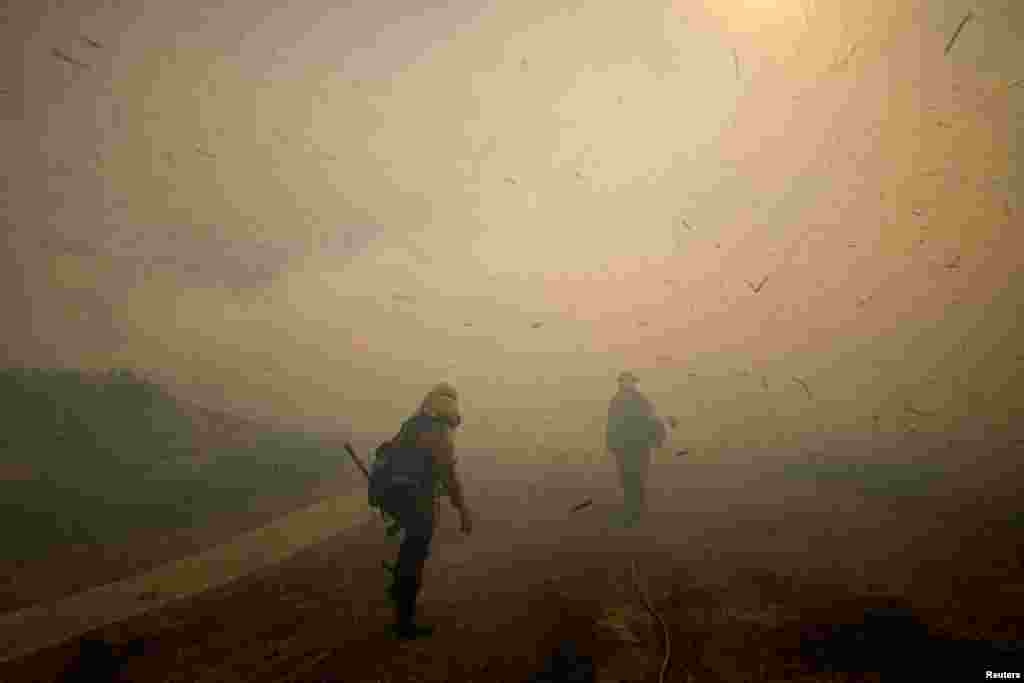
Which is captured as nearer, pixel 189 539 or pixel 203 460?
pixel 189 539

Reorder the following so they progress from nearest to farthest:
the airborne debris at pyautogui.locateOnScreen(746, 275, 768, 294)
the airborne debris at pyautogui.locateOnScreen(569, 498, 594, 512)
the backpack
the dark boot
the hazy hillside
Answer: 1. the dark boot
2. the backpack
3. the airborne debris at pyautogui.locateOnScreen(569, 498, 594, 512)
4. the hazy hillside
5. the airborne debris at pyautogui.locateOnScreen(746, 275, 768, 294)

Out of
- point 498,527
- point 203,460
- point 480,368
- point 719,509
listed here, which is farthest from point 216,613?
point 480,368

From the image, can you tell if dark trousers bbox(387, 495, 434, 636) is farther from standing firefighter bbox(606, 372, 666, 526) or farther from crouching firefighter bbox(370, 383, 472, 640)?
standing firefighter bbox(606, 372, 666, 526)

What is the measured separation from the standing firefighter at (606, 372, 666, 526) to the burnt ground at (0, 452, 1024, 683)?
1.68ft

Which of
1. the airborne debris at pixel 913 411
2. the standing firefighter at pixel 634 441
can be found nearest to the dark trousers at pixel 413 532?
the standing firefighter at pixel 634 441

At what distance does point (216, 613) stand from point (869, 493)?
34.1 ft

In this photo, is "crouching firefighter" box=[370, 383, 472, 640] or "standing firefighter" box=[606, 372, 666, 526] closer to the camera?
"crouching firefighter" box=[370, 383, 472, 640]

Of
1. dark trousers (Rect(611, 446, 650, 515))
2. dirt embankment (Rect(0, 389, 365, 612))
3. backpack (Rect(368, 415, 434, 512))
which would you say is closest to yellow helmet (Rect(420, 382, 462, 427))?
backpack (Rect(368, 415, 434, 512))

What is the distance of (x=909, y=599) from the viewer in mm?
4262

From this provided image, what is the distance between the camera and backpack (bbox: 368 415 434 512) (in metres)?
4.47

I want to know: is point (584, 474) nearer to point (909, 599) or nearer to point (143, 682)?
point (909, 599)

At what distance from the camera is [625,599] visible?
4852 mm

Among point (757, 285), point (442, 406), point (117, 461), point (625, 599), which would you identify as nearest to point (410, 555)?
point (442, 406)

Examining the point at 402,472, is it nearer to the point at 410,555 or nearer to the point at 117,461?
the point at 410,555
